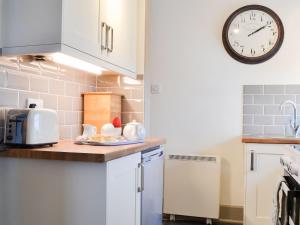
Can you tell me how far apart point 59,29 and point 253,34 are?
2.19 metres

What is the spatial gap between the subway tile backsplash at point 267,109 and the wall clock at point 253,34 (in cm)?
31

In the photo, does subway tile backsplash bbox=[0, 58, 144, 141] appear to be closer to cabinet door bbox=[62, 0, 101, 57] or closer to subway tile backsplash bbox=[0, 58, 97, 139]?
subway tile backsplash bbox=[0, 58, 97, 139]

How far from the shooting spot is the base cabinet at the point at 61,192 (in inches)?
49.5

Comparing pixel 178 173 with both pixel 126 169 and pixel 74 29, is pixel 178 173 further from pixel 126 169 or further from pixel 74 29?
pixel 74 29

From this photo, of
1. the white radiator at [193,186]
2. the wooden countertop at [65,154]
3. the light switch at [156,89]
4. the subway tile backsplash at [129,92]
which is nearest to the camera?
the wooden countertop at [65,154]

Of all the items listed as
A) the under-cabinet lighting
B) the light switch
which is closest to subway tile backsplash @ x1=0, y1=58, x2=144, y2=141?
the under-cabinet lighting

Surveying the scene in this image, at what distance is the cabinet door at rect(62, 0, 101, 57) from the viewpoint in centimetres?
141

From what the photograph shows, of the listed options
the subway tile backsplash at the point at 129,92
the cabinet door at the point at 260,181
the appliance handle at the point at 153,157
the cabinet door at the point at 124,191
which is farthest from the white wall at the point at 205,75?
the cabinet door at the point at 124,191

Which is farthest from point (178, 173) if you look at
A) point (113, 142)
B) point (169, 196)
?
point (113, 142)

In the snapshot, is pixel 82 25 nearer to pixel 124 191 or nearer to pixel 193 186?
pixel 124 191

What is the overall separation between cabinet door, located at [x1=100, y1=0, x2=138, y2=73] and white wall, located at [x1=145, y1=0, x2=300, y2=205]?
79 centimetres

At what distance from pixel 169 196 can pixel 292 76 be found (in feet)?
Result: 5.53

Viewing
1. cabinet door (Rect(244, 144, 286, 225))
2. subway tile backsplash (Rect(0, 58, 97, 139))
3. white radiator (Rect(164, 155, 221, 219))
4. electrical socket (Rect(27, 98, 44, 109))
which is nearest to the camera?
subway tile backsplash (Rect(0, 58, 97, 139))

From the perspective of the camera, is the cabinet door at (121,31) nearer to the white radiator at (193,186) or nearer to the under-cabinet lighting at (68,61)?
the under-cabinet lighting at (68,61)
